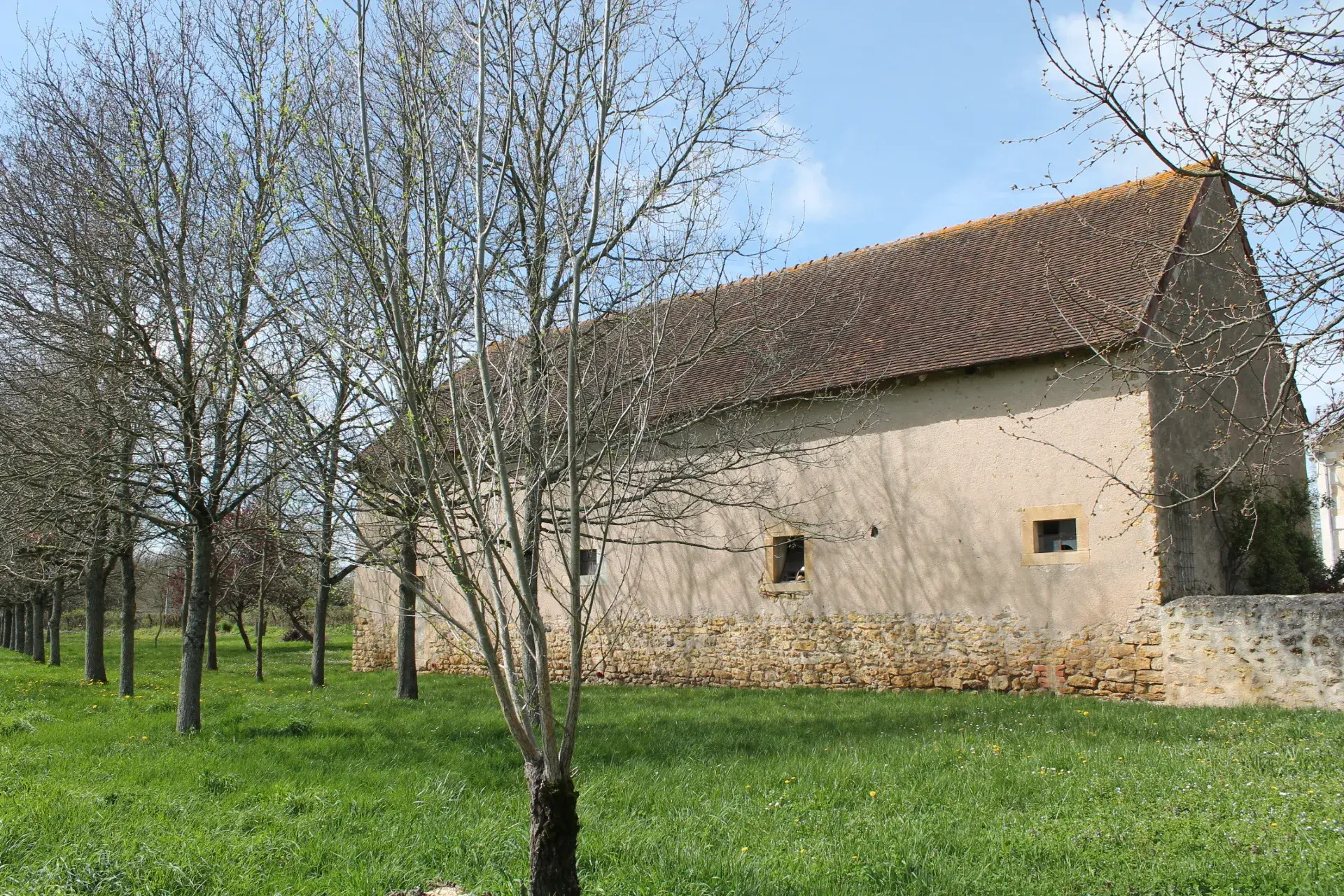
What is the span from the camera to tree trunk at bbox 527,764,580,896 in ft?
11.6

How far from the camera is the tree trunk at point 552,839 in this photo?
11.6 feet

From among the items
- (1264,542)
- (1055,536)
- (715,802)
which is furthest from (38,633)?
(1264,542)

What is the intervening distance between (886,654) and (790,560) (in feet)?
7.20

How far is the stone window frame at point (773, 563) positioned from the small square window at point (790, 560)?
0.14ft

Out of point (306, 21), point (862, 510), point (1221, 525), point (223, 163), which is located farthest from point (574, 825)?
point (1221, 525)

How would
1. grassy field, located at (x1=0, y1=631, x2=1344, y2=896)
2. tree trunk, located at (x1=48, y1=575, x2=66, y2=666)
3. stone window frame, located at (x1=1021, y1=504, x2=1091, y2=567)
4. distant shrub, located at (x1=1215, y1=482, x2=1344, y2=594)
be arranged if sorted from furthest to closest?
tree trunk, located at (x1=48, y1=575, x2=66, y2=666), distant shrub, located at (x1=1215, y1=482, x2=1344, y2=594), stone window frame, located at (x1=1021, y1=504, x2=1091, y2=567), grassy field, located at (x1=0, y1=631, x2=1344, y2=896)

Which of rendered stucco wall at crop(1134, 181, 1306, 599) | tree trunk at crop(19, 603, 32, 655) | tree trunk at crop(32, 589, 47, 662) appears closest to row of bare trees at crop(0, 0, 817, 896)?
rendered stucco wall at crop(1134, 181, 1306, 599)

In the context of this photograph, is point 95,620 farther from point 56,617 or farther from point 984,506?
point 984,506

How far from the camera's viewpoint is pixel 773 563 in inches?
538

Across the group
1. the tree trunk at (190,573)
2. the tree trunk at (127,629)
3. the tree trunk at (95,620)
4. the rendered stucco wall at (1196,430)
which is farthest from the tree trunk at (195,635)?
the rendered stucco wall at (1196,430)

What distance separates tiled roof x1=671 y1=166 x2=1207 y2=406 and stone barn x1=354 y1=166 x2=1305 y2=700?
50 millimetres

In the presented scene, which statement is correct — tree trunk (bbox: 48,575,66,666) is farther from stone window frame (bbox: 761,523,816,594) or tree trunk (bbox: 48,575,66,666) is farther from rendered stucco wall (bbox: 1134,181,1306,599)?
rendered stucco wall (bbox: 1134,181,1306,599)

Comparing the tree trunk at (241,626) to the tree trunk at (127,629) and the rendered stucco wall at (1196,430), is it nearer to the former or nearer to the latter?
the tree trunk at (127,629)

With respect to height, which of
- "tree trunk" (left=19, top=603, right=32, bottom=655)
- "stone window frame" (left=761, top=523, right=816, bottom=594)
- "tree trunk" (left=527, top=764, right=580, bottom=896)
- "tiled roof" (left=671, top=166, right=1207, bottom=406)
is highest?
"tiled roof" (left=671, top=166, right=1207, bottom=406)
